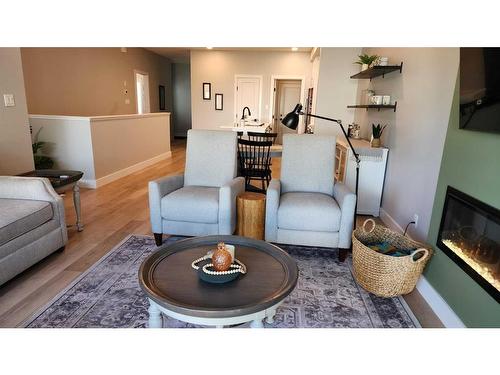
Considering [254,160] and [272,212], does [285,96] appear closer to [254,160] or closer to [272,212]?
[254,160]

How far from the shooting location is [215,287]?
1.50m

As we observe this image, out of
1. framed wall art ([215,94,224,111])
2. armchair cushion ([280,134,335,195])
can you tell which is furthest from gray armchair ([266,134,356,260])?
framed wall art ([215,94,224,111])

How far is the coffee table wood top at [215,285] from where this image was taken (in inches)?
52.6

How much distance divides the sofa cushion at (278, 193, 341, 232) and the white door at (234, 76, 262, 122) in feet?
19.9

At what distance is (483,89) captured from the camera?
63.1 inches

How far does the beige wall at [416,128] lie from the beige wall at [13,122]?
4.03 meters


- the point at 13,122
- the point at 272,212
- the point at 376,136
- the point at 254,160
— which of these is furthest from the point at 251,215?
the point at 13,122

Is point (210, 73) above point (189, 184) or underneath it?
above

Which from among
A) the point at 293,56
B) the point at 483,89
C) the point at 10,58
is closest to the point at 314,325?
the point at 483,89

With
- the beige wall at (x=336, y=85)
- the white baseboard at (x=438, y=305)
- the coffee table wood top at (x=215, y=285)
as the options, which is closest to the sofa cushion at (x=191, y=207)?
the coffee table wood top at (x=215, y=285)

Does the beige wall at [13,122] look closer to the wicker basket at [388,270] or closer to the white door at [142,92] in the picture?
the wicker basket at [388,270]
